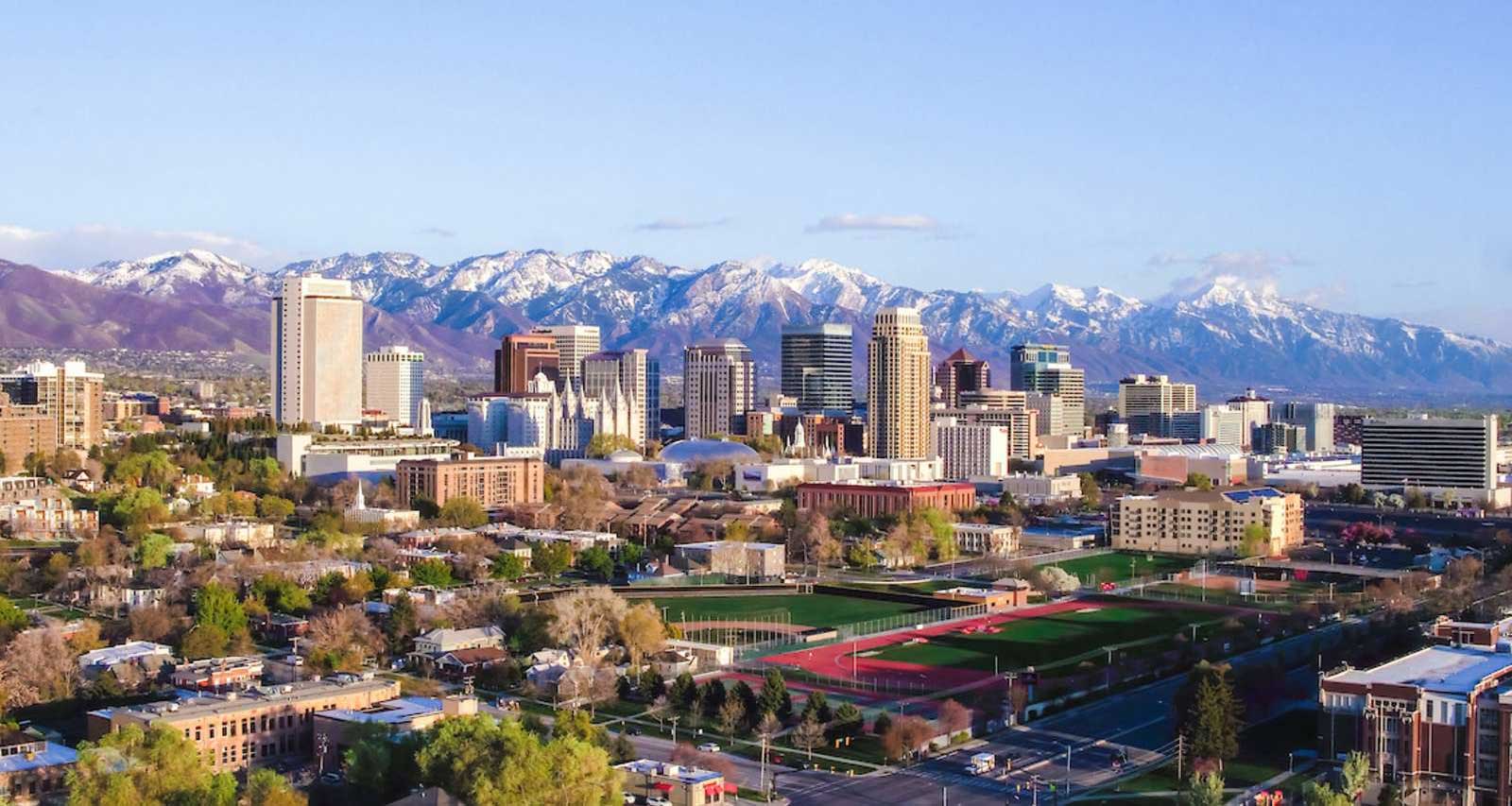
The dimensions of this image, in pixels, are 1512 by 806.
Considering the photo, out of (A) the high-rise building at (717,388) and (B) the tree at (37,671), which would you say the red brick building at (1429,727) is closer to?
(B) the tree at (37,671)

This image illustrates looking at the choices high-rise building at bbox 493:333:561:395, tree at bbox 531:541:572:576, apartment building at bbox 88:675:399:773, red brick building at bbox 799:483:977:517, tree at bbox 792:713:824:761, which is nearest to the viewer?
apartment building at bbox 88:675:399:773

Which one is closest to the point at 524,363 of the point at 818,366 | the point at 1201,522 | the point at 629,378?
the point at 629,378

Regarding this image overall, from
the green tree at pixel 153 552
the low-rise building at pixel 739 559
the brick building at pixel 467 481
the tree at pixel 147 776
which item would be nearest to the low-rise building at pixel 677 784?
the tree at pixel 147 776

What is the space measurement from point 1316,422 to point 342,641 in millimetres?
117481

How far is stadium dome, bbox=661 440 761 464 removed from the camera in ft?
334

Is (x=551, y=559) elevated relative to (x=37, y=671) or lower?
elevated

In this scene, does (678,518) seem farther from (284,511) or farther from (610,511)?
(284,511)

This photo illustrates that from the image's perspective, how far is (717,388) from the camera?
12494cm

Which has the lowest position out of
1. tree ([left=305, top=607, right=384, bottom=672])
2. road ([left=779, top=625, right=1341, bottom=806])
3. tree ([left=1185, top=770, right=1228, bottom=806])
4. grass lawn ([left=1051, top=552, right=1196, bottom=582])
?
road ([left=779, top=625, right=1341, bottom=806])

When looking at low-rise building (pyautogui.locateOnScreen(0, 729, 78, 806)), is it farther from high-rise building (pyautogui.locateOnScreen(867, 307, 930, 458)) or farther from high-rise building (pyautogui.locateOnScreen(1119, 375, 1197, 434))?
high-rise building (pyautogui.locateOnScreen(1119, 375, 1197, 434))

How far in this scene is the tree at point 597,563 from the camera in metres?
61.8

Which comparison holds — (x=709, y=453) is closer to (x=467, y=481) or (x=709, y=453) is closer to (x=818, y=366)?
(x=467, y=481)

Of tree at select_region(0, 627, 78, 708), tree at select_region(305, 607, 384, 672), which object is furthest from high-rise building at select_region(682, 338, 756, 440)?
tree at select_region(0, 627, 78, 708)

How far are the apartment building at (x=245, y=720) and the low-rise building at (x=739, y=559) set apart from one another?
2774 centimetres
